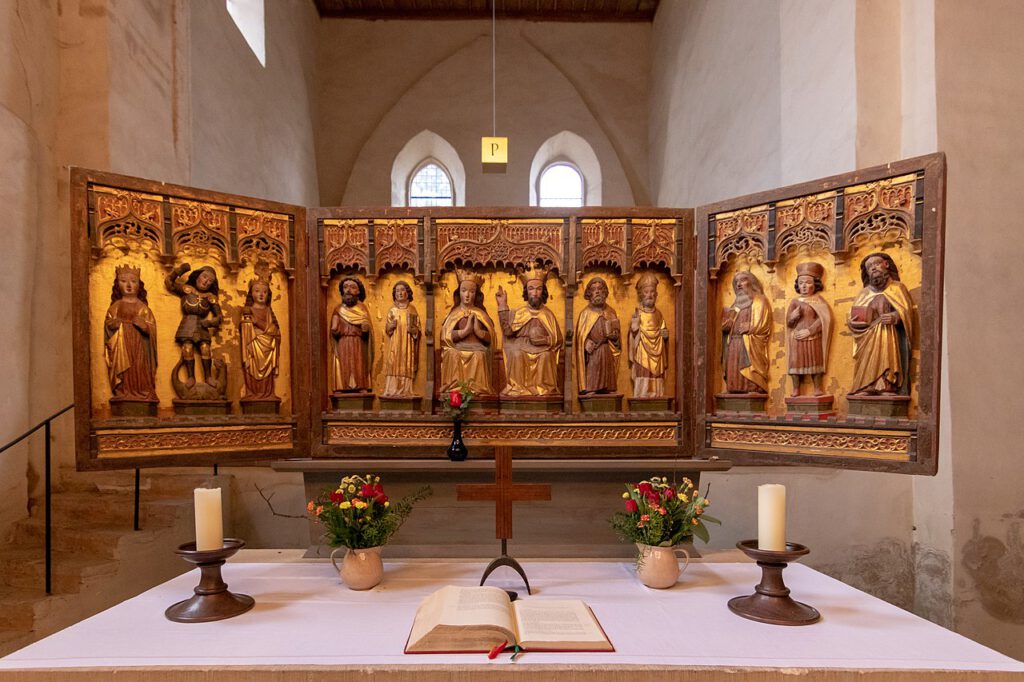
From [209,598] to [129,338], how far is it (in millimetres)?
1755

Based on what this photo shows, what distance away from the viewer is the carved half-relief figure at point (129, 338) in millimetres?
3922

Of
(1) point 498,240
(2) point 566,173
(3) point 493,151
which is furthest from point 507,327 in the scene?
(2) point 566,173

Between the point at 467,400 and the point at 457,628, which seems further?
the point at 467,400

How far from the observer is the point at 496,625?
110 inches

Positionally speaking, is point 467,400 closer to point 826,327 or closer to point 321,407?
point 321,407

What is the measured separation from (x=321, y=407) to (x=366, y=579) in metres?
1.40

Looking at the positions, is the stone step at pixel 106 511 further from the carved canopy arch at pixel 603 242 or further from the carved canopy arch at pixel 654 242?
the carved canopy arch at pixel 654 242

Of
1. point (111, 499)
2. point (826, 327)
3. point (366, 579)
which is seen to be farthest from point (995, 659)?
point (111, 499)

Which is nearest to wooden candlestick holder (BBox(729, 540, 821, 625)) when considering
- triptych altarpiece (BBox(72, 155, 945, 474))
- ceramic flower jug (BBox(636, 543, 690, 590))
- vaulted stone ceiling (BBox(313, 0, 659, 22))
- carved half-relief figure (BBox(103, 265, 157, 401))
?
ceramic flower jug (BBox(636, 543, 690, 590))

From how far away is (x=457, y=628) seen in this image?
111 inches

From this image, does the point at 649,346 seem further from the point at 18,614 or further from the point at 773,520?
the point at 18,614

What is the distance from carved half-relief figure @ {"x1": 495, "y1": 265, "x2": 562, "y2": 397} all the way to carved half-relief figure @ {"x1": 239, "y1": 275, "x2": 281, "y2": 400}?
1.67m

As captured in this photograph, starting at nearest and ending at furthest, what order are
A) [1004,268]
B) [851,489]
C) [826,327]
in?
[826,327]
[1004,268]
[851,489]

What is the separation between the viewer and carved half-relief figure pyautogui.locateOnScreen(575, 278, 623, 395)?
4.56 m
